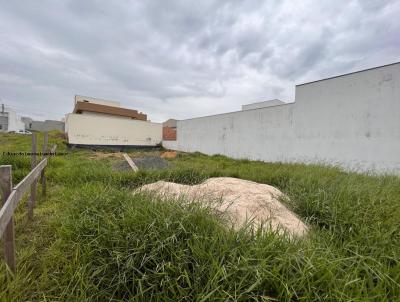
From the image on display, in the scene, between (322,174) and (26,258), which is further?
(322,174)

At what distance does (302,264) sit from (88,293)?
4.96ft

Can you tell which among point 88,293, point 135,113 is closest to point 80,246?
point 88,293

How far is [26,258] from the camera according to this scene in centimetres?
192

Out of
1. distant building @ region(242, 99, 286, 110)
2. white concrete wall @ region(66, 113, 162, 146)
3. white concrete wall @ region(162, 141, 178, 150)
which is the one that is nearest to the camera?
white concrete wall @ region(66, 113, 162, 146)

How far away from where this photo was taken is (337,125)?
9227 millimetres

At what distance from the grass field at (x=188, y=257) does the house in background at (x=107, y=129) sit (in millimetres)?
16781

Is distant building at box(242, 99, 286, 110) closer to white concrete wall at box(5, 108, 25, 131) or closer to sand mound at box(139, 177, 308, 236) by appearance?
sand mound at box(139, 177, 308, 236)

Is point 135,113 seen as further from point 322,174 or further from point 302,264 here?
point 302,264

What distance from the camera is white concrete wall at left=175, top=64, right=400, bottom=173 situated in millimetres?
7805

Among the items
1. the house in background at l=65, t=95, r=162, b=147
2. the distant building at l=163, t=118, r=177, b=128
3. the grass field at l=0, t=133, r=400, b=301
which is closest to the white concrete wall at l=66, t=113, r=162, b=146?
the house in background at l=65, t=95, r=162, b=147

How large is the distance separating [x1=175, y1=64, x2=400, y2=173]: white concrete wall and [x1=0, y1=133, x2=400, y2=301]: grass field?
6.77 metres

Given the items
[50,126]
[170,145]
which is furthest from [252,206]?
[50,126]

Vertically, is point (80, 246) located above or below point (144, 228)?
below

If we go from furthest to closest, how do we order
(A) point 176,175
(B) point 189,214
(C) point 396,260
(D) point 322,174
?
(A) point 176,175, (D) point 322,174, (B) point 189,214, (C) point 396,260
